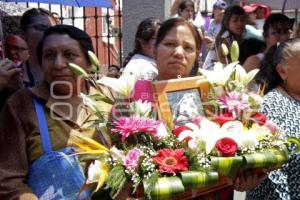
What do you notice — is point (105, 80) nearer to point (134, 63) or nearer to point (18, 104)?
point (18, 104)

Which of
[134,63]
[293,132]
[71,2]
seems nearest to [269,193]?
[293,132]

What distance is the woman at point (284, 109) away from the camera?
3.20 meters

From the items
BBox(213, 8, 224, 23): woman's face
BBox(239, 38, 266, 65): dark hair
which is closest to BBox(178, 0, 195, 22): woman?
BBox(213, 8, 224, 23): woman's face

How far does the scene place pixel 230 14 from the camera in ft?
21.5

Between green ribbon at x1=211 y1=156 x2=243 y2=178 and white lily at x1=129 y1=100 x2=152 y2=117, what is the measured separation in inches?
14.6

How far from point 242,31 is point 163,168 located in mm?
4488

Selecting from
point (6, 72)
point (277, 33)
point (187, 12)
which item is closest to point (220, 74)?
point (6, 72)

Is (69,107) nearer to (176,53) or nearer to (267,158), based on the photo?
(176,53)

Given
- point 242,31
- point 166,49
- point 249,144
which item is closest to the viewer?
point 249,144

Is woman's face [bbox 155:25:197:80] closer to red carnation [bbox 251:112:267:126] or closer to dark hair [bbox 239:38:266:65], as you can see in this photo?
red carnation [bbox 251:112:267:126]

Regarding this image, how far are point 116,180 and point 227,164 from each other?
0.51 metres

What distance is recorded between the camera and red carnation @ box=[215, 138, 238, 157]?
2430 millimetres


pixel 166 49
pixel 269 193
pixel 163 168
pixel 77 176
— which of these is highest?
pixel 166 49

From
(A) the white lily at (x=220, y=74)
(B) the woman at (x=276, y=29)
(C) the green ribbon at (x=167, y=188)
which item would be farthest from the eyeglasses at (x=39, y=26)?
(B) the woman at (x=276, y=29)
